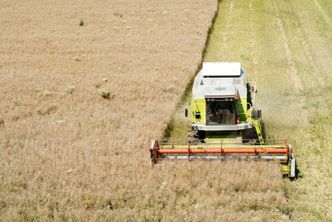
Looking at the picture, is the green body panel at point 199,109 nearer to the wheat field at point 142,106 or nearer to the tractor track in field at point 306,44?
the wheat field at point 142,106

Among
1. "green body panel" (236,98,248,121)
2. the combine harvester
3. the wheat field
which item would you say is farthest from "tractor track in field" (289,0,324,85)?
"green body panel" (236,98,248,121)

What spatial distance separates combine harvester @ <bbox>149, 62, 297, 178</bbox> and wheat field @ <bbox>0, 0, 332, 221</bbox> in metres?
0.46

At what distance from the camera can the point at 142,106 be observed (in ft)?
76.7

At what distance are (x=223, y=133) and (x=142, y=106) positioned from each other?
213 inches

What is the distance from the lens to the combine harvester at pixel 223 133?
17.5m

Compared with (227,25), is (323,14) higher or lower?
higher

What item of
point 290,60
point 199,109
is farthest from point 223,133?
point 290,60

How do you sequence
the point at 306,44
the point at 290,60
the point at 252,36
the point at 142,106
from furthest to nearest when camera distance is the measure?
the point at 252,36 < the point at 306,44 < the point at 290,60 < the point at 142,106

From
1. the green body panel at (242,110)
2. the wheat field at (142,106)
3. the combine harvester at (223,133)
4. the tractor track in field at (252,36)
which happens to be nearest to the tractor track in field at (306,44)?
the wheat field at (142,106)

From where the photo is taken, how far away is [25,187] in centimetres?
1631

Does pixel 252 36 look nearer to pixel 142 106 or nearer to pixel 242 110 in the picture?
pixel 142 106

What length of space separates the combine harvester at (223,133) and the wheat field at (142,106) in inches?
18.3

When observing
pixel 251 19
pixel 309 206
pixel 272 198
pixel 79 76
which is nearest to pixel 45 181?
pixel 272 198

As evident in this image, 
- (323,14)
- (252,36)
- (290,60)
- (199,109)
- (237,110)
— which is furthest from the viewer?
(323,14)
